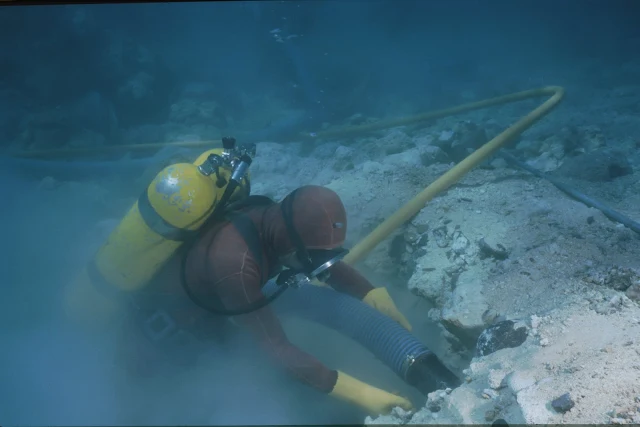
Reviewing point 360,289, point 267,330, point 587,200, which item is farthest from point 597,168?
point 267,330

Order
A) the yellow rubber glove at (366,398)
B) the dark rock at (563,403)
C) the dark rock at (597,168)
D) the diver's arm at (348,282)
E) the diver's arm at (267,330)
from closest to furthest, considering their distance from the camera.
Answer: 1. the dark rock at (563,403)
2. the diver's arm at (267,330)
3. the yellow rubber glove at (366,398)
4. the diver's arm at (348,282)
5. the dark rock at (597,168)

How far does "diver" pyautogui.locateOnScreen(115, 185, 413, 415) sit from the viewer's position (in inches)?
91.7

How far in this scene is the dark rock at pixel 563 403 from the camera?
1769 mm

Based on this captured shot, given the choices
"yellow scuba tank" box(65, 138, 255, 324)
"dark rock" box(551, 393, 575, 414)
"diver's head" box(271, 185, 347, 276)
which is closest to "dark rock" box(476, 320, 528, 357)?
"dark rock" box(551, 393, 575, 414)

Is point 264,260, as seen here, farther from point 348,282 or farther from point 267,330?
point 348,282

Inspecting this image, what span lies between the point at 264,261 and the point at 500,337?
1725 millimetres

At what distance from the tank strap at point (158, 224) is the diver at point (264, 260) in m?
0.12

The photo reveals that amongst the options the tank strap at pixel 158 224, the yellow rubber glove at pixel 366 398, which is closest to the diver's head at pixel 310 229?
the tank strap at pixel 158 224

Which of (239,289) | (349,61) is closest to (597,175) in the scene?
(239,289)

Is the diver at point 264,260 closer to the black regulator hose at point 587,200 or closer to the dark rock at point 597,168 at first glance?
the black regulator hose at point 587,200

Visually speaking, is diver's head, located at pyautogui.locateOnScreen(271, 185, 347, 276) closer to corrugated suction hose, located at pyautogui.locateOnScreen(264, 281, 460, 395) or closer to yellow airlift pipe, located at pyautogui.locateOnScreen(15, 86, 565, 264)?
corrugated suction hose, located at pyautogui.locateOnScreen(264, 281, 460, 395)

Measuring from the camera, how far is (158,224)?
2379 millimetres

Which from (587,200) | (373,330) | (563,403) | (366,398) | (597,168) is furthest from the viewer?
(597,168)

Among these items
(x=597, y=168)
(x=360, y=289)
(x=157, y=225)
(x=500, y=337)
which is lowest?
(x=360, y=289)
